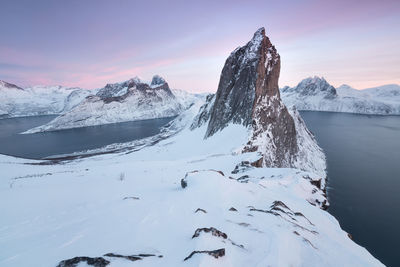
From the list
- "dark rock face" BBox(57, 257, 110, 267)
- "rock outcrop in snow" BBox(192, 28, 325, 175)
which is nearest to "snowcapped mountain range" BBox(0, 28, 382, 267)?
"dark rock face" BBox(57, 257, 110, 267)

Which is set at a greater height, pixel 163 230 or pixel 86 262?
pixel 86 262

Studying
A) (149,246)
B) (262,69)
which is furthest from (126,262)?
(262,69)

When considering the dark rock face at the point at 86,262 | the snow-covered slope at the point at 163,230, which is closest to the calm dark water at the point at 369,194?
the snow-covered slope at the point at 163,230

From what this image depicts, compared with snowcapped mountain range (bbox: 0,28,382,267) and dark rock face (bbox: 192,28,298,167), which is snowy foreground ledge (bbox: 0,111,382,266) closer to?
snowcapped mountain range (bbox: 0,28,382,267)

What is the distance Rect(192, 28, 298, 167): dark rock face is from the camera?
4110cm

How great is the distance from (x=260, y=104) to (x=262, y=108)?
3.77 feet

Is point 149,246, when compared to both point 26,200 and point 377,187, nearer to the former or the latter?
point 26,200

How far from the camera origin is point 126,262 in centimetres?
391

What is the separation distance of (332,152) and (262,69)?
4751cm

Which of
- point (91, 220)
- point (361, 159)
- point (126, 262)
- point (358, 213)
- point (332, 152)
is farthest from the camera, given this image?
point (332, 152)

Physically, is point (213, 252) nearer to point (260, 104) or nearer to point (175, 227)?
point (175, 227)

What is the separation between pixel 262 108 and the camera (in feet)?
145

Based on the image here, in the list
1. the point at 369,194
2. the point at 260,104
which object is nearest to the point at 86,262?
the point at 260,104

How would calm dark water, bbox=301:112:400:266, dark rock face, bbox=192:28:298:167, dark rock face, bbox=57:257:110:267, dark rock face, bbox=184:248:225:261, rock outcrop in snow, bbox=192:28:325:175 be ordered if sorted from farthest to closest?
rock outcrop in snow, bbox=192:28:325:175 < dark rock face, bbox=192:28:298:167 < calm dark water, bbox=301:112:400:266 < dark rock face, bbox=184:248:225:261 < dark rock face, bbox=57:257:110:267
